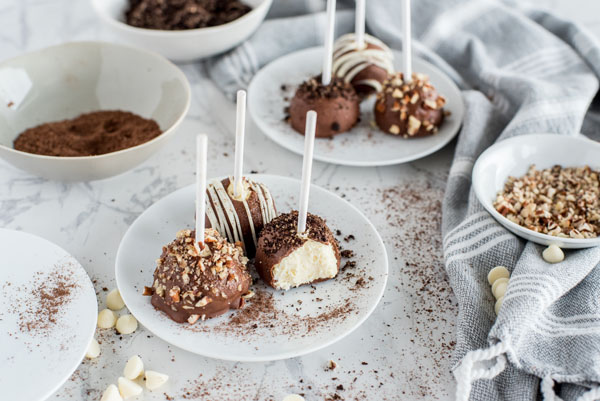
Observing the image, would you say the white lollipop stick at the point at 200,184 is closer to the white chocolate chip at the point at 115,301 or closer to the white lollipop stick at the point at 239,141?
the white lollipop stick at the point at 239,141

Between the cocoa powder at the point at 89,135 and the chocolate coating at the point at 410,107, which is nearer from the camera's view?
the cocoa powder at the point at 89,135

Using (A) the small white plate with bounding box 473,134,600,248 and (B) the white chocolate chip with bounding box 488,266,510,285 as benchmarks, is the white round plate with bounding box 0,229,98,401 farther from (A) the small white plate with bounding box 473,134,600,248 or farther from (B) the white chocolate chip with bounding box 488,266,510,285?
(A) the small white plate with bounding box 473,134,600,248

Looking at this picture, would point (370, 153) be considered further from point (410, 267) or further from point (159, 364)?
point (159, 364)

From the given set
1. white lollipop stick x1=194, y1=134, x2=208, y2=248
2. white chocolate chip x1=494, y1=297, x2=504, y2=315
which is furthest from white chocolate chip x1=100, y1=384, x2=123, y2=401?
white chocolate chip x1=494, y1=297, x2=504, y2=315

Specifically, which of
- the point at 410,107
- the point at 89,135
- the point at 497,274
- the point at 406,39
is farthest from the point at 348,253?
the point at 89,135

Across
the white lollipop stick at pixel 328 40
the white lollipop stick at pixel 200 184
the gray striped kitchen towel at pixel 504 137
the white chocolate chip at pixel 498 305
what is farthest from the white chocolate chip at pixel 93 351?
Result: the white lollipop stick at pixel 328 40

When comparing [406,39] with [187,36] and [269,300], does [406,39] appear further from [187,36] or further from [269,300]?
[269,300]

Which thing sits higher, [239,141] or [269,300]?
[239,141]
